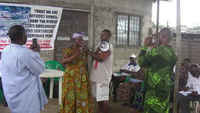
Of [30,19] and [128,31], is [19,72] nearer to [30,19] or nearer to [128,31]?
[30,19]

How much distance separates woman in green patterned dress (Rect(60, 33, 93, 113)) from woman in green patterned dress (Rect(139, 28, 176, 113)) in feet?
3.29

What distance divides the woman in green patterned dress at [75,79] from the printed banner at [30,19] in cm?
97

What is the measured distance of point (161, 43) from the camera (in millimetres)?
2969

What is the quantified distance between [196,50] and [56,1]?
512 centimetres

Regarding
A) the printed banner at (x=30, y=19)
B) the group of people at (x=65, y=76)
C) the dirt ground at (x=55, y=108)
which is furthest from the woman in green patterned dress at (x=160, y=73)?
the printed banner at (x=30, y=19)

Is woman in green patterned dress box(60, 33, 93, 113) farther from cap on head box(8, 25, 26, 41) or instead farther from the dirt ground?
cap on head box(8, 25, 26, 41)

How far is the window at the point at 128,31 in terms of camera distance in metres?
8.36

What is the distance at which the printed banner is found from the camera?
403 centimetres

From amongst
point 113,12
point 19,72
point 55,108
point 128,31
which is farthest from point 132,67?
point 19,72

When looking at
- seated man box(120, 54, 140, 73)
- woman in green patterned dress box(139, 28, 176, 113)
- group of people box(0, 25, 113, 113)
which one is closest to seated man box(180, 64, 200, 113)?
woman in green patterned dress box(139, 28, 176, 113)

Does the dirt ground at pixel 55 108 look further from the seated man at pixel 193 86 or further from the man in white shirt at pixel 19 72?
the man in white shirt at pixel 19 72

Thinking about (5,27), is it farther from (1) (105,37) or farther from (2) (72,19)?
(2) (72,19)

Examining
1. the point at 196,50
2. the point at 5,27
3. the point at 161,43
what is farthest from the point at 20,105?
the point at 196,50

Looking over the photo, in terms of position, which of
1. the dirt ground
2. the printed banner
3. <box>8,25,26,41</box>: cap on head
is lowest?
the dirt ground
